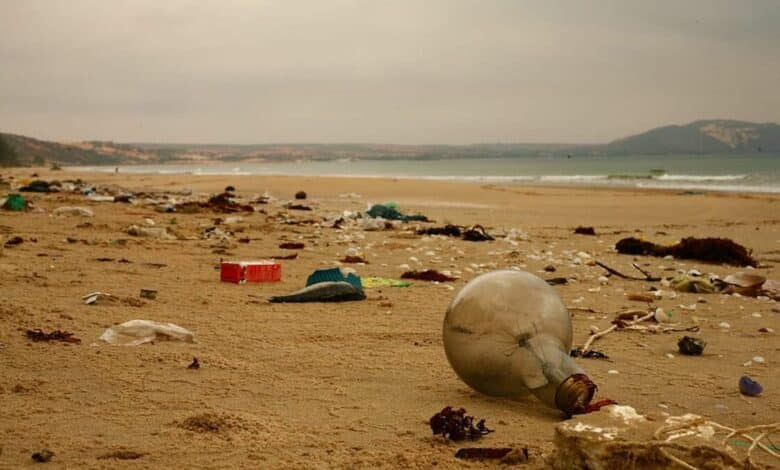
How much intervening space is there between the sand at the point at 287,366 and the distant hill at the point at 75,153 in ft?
301

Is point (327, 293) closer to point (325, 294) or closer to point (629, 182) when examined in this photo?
point (325, 294)

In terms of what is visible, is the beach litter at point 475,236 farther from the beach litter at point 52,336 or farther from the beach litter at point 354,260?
the beach litter at point 52,336

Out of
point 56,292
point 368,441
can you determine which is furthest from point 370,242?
point 368,441

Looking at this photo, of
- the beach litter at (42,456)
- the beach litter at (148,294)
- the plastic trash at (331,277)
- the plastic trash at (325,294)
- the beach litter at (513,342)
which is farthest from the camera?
the plastic trash at (331,277)

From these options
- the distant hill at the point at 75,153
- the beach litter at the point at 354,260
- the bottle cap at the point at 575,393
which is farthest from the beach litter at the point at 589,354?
the distant hill at the point at 75,153

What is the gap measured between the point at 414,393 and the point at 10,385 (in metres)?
1.98

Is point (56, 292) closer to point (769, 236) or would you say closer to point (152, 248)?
point (152, 248)

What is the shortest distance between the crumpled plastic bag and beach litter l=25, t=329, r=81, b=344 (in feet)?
0.57

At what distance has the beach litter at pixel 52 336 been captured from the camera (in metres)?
4.59

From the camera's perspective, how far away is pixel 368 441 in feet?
10.4

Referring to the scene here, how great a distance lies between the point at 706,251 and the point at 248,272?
5889 millimetres

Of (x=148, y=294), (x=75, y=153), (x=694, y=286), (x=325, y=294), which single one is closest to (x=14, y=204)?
(x=148, y=294)

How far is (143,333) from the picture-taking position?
15.6ft

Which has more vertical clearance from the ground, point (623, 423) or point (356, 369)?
point (623, 423)
